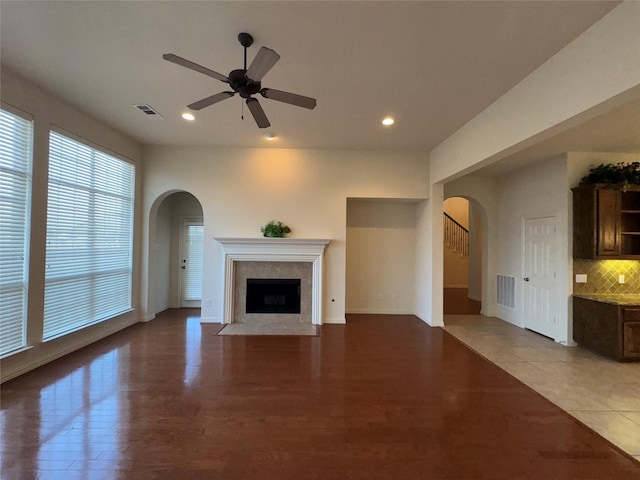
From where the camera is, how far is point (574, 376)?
10.9ft

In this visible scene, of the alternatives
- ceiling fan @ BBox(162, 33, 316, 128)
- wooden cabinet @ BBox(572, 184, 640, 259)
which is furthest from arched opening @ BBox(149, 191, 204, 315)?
wooden cabinet @ BBox(572, 184, 640, 259)

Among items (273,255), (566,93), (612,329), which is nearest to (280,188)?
(273,255)

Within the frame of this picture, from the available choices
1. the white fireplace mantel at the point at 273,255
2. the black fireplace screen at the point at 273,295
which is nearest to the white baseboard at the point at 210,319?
the white fireplace mantel at the point at 273,255

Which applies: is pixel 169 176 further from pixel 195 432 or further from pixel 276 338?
pixel 195 432

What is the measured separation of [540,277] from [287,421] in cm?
478

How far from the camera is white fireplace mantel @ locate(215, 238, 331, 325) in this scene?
527cm

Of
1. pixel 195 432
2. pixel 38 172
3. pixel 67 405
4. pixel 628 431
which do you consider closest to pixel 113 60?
pixel 38 172

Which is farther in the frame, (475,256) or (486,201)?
(475,256)

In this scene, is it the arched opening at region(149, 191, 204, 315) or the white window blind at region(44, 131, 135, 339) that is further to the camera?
the arched opening at region(149, 191, 204, 315)

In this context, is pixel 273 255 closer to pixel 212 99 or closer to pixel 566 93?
pixel 212 99

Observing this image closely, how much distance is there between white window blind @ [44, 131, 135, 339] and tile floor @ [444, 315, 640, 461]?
18.2ft

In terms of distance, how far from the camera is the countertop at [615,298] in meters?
3.70

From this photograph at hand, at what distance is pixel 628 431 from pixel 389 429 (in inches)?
75.3

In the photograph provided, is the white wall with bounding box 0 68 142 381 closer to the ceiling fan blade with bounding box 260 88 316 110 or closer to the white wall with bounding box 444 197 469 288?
the ceiling fan blade with bounding box 260 88 316 110
